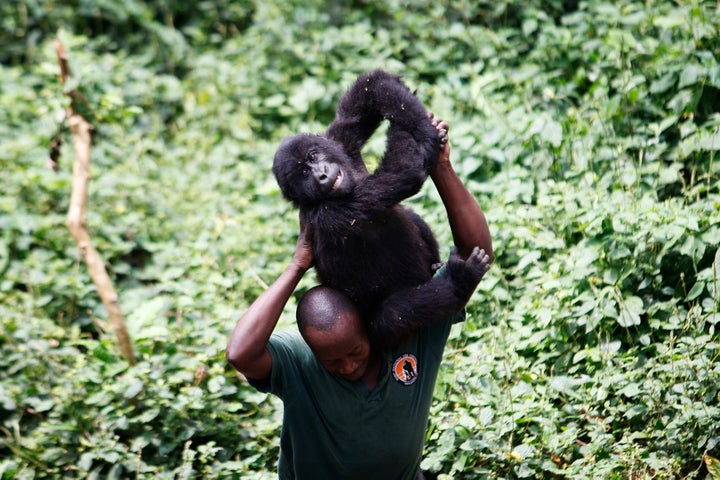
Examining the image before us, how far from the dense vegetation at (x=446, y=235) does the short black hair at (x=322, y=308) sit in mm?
1239

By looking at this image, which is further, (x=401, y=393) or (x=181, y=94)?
(x=181, y=94)

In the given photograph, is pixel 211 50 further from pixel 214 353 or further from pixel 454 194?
pixel 454 194

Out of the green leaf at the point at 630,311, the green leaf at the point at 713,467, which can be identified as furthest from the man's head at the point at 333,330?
the green leaf at the point at 630,311

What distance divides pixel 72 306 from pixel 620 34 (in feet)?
14.4

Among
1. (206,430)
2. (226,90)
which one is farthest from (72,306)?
(226,90)

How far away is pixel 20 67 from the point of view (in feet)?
26.3

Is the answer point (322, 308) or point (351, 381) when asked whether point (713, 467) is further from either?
point (322, 308)

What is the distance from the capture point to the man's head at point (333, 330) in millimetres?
2797

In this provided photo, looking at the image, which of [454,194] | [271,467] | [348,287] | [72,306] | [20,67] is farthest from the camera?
[20,67]

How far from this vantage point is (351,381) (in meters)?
2.97

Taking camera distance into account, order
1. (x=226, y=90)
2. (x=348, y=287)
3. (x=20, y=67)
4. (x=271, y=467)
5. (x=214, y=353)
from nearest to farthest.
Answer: (x=348, y=287) → (x=271, y=467) → (x=214, y=353) → (x=226, y=90) → (x=20, y=67)

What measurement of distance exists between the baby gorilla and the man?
0.28 ft

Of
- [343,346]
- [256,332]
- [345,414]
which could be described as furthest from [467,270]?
[256,332]

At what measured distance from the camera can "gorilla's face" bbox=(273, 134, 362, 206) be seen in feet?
11.0
